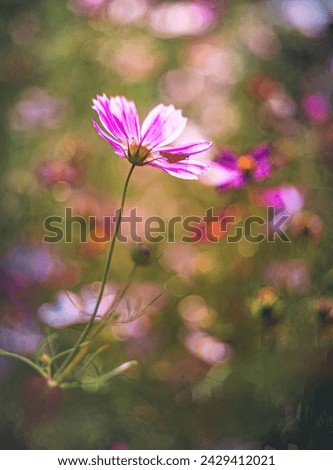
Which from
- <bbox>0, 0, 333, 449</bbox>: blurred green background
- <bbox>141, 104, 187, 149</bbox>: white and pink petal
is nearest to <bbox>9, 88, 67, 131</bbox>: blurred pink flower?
<bbox>0, 0, 333, 449</bbox>: blurred green background

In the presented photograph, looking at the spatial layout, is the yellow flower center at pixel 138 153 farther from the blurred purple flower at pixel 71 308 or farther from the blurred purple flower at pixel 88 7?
the blurred purple flower at pixel 88 7

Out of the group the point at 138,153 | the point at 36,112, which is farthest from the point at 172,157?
the point at 36,112

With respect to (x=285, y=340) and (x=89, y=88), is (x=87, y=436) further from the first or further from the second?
(x=89, y=88)

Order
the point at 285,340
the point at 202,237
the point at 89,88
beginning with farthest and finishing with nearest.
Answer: the point at 89,88, the point at 202,237, the point at 285,340

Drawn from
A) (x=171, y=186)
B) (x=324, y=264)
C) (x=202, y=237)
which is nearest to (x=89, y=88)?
(x=171, y=186)

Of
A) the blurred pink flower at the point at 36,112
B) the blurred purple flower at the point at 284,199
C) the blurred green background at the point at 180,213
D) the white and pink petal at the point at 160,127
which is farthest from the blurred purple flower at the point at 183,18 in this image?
the white and pink petal at the point at 160,127

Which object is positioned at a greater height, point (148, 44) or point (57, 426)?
point (148, 44)

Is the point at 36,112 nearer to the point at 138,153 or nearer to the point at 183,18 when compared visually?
the point at 183,18

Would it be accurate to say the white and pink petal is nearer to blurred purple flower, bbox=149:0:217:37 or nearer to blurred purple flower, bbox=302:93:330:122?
blurred purple flower, bbox=302:93:330:122
